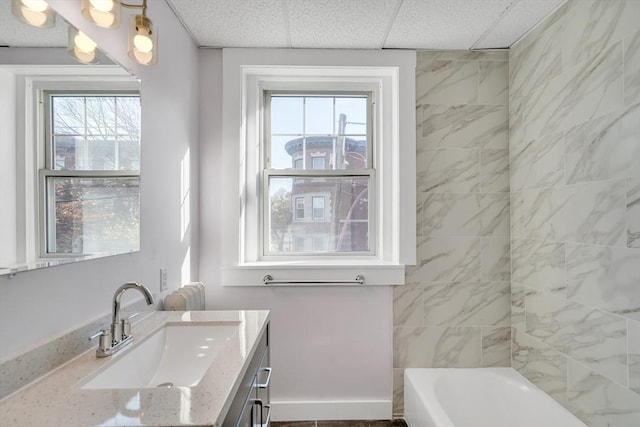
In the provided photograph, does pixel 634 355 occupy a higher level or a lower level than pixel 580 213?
lower

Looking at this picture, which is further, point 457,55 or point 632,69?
point 457,55

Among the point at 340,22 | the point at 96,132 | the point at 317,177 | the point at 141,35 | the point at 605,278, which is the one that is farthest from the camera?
the point at 317,177

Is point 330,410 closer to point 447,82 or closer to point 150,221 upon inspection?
point 150,221

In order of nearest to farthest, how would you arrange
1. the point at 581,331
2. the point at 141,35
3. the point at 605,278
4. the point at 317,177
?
the point at 141,35, the point at 605,278, the point at 581,331, the point at 317,177

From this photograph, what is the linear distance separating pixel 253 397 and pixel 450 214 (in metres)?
1.57

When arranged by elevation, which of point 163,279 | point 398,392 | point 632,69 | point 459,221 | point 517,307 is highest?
point 632,69

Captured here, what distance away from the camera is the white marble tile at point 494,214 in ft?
6.93

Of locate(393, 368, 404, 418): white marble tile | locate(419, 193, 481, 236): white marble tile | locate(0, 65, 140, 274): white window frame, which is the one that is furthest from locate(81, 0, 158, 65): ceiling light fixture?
locate(393, 368, 404, 418): white marble tile

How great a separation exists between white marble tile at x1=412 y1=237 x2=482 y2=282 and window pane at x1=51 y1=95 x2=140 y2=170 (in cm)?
167

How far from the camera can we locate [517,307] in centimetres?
205

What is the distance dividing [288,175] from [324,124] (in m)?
0.43

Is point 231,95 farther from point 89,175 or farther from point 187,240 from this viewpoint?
point 89,175

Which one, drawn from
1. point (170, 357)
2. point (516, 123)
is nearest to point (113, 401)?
point (170, 357)

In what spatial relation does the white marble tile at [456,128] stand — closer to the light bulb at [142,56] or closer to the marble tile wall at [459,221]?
the marble tile wall at [459,221]
